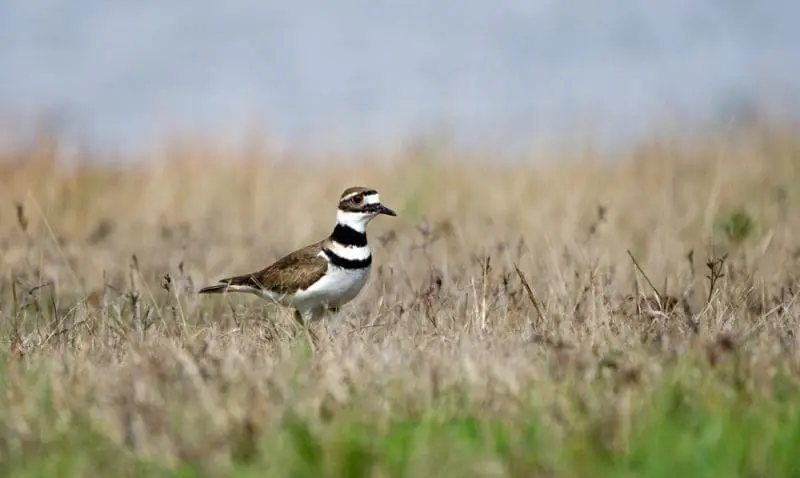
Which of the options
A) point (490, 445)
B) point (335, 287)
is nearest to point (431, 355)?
Answer: point (490, 445)

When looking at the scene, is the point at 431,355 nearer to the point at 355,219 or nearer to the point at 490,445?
the point at 490,445

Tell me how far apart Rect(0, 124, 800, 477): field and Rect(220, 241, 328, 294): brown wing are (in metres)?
0.26

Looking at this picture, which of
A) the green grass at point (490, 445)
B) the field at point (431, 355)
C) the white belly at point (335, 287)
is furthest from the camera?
the white belly at point (335, 287)

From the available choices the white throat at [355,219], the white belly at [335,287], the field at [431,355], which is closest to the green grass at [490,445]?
the field at [431,355]

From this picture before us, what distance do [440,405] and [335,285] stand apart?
250 cm

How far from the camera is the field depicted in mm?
3727

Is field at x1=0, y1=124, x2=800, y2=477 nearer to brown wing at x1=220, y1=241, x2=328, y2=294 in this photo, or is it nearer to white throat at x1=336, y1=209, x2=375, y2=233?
brown wing at x1=220, y1=241, x2=328, y2=294

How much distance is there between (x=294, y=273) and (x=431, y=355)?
84.3 inches

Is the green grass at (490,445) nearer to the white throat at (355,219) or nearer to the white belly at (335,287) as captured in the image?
the white belly at (335,287)

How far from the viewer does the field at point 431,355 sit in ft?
12.2

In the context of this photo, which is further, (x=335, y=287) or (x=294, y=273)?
(x=294, y=273)

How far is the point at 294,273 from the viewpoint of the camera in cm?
675

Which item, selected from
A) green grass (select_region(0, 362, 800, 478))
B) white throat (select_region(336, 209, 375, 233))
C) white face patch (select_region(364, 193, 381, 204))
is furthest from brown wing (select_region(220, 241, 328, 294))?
green grass (select_region(0, 362, 800, 478))

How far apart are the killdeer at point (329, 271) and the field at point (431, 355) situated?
24 cm
